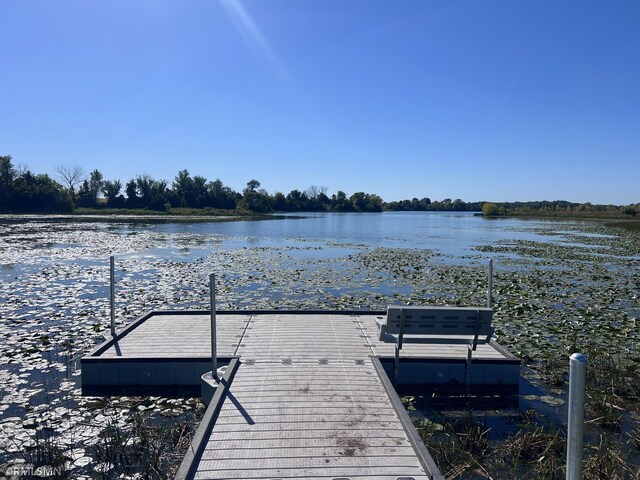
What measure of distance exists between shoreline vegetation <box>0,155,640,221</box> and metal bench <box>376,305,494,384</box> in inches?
2361

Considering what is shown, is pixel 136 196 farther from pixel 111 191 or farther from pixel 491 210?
pixel 491 210

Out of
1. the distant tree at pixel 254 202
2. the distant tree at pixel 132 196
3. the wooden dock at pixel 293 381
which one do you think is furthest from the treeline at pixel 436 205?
the wooden dock at pixel 293 381

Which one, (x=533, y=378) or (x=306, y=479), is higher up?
(x=306, y=479)

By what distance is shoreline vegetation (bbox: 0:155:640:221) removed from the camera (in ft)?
226

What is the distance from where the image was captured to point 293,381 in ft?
18.1

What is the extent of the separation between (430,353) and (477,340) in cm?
105

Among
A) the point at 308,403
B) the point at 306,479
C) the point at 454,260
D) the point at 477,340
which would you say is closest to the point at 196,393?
the point at 308,403

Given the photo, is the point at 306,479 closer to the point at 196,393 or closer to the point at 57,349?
the point at 196,393

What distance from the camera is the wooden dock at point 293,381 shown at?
3.77m

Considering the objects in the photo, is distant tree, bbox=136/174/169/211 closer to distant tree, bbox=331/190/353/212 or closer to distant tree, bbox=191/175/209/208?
distant tree, bbox=191/175/209/208

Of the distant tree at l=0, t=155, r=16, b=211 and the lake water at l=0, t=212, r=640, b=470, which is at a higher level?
the distant tree at l=0, t=155, r=16, b=211

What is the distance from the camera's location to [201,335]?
297 inches

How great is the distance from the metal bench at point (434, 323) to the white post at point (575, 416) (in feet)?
10.1

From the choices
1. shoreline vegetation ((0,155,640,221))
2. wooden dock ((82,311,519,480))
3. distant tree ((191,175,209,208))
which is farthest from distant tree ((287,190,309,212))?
wooden dock ((82,311,519,480))
